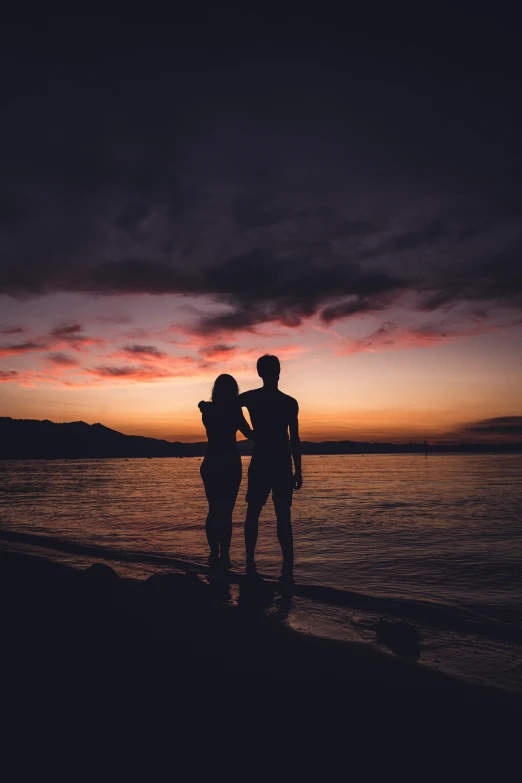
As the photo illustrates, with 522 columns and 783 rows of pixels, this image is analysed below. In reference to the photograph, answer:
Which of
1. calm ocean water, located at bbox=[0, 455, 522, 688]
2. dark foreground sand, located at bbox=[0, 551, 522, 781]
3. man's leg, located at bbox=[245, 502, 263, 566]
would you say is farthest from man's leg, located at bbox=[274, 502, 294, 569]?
dark foreground sand, located at bbox=[0, 551, 522, 781]

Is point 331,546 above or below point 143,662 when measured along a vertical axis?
below

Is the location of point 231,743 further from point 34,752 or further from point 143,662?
point 143,662

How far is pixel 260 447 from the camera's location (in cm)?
607

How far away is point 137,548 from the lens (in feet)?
30.2

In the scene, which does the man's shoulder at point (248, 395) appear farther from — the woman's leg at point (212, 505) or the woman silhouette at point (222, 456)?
the woman's leg at point (212, 505)

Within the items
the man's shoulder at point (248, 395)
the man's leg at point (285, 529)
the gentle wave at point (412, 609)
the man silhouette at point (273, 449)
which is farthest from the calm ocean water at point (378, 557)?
the man's shoulder at point (248, 395)

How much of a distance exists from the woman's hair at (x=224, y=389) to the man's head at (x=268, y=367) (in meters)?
0.56

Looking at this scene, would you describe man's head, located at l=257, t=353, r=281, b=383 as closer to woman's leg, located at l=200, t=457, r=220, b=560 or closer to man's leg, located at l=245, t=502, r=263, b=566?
woman's leg, located at l=200, t=457, r=220, b=560

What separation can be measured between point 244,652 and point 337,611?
187 centimetres

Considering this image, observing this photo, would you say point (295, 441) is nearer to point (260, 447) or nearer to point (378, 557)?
point (260, 447)

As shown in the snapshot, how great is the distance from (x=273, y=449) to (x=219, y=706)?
3618mm

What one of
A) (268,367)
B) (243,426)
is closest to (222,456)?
(243,426)

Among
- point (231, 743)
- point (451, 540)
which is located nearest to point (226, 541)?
point (231, 743)

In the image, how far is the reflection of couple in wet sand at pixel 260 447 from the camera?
6.02m
